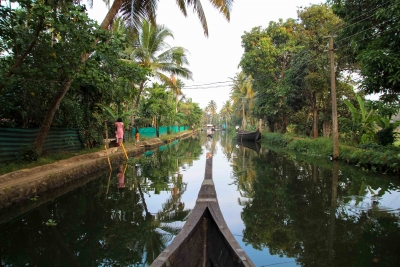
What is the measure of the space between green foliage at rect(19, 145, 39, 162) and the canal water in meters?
1.52

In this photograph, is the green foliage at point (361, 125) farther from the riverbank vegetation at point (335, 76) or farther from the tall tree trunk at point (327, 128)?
the tall tree trunk at point (327, 128)

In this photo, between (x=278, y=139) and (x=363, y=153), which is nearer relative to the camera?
(x=363, y=153)

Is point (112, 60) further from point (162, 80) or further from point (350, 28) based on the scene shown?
point (162, 80)

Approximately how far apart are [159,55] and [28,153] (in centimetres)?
1055

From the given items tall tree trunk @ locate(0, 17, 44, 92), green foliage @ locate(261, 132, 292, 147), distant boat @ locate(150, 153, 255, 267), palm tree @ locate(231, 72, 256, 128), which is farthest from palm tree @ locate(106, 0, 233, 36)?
palm tree @ locate(231, 72, 256, 128)

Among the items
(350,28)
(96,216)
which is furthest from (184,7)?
(96,216)

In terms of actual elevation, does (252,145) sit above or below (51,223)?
below

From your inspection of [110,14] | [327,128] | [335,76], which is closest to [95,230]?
[110,14]

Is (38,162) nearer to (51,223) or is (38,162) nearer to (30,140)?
(30,140)

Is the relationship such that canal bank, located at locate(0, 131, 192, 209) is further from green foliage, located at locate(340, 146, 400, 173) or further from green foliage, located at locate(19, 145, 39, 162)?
green foliage, located at locate(340, 146, 400, 173)

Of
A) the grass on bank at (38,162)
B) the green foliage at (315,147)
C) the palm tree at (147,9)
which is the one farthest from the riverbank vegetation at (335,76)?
the grass on bank at (38,162)

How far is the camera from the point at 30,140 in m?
8.23

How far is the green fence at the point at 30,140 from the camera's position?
7.16 meters

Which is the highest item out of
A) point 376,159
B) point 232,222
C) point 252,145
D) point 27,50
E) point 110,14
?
point 110,14
